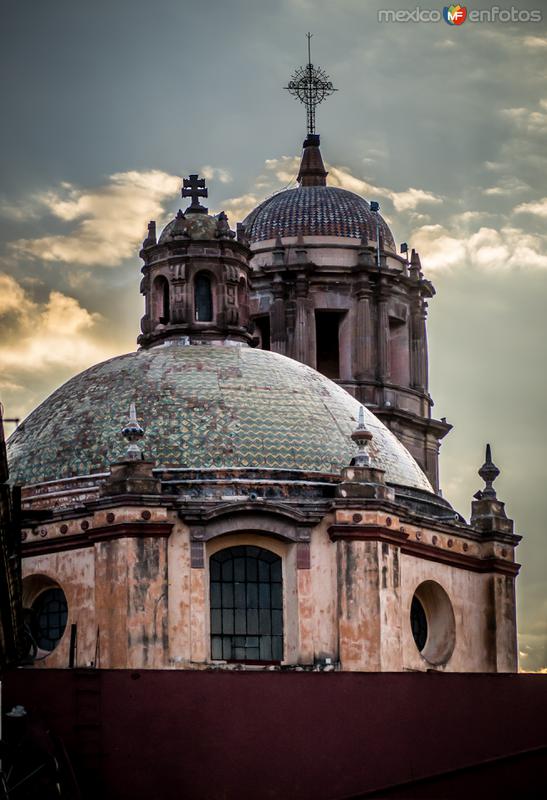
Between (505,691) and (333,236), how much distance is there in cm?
2175

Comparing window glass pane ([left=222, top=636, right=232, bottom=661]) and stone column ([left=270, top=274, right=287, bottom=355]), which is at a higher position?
stone column ([left=270, top=274, right=287, bottom=355])

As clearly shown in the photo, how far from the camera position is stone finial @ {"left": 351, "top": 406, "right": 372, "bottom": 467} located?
48.1 metres

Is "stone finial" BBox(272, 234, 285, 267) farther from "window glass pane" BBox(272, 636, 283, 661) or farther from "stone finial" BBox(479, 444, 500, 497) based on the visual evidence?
"window glass pane" BBox(272, 636, 283, 661)

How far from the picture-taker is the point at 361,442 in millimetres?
48688

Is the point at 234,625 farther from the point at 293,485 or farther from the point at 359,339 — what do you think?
the point at 359,339

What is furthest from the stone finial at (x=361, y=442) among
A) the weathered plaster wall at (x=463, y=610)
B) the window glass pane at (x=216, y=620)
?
the window glass pane at (x=216, y=620)

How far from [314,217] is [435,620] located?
55.1ft

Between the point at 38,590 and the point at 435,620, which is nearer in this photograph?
the point at 38,590

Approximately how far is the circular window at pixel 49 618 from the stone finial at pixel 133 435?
308cm

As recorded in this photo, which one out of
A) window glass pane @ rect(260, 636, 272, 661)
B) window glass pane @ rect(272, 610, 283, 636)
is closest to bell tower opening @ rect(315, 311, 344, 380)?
window glass pane @ rect(272, 610, 283, 636)

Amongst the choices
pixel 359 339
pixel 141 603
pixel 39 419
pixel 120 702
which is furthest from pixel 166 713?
pixel 359 339

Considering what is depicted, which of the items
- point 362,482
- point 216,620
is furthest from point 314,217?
point 216,620

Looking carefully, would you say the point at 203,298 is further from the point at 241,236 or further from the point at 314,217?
the point at 314,217

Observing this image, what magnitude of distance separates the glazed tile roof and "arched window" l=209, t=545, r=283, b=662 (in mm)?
17688
